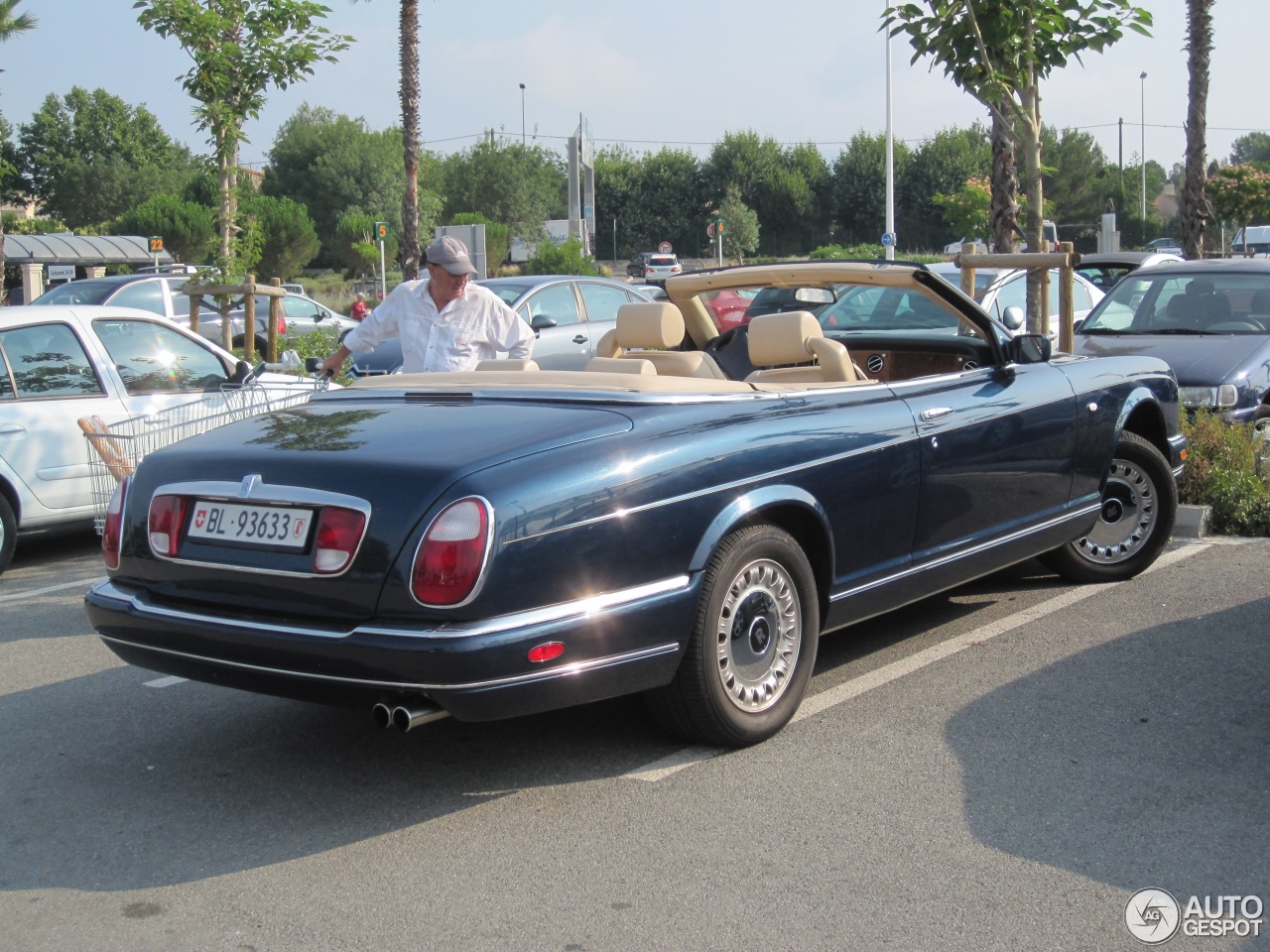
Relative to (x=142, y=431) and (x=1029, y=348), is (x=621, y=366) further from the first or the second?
(x=142, y=431)

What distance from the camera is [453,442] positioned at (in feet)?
13.6

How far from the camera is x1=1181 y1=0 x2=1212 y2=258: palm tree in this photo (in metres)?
19.5

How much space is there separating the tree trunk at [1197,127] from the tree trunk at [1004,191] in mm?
10506

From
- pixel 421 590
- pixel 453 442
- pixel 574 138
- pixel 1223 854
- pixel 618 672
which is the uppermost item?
pixel 574 138

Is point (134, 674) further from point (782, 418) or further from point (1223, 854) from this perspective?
point (1223, 854)

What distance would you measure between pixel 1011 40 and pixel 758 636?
17.5 ft

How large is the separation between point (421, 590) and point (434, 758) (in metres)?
1.07

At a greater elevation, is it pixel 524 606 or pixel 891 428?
pixel 891 428

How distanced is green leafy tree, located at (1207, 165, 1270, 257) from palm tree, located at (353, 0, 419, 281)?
61.8 ft

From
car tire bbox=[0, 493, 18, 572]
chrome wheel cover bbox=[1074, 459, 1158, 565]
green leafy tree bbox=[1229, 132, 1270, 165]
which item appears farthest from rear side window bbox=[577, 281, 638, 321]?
green leafy tree bbox=[1229, 132, 1270, 165]

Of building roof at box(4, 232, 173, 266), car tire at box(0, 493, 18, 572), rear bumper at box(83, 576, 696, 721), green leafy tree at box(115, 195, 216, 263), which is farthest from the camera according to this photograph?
green leafy tree at box(115, 195, 216, 263)

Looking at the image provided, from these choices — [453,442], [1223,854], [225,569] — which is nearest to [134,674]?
[225,569]

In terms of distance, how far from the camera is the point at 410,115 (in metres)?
23.1

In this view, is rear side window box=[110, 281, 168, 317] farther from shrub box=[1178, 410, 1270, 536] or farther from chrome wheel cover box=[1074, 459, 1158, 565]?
chrome wheel cover box=[1074, 459, 1158, 565]
